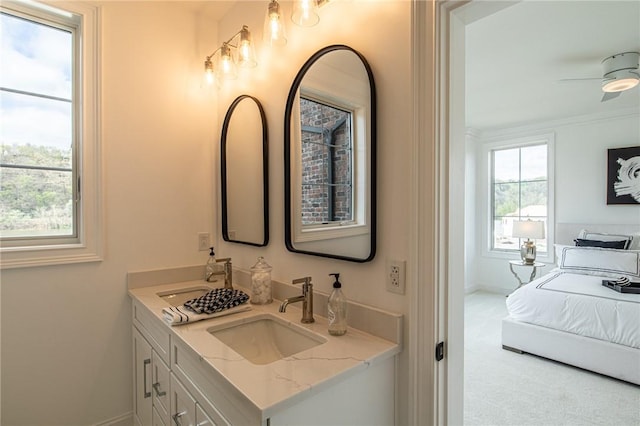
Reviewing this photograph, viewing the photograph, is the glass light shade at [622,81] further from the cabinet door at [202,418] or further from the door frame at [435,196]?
the cabinet door at [202,418]

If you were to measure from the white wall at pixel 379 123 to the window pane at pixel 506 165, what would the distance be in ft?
15.4

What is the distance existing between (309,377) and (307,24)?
133 centimetres

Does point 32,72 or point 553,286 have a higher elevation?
point 32,72

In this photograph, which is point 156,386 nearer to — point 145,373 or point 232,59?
point 145,373

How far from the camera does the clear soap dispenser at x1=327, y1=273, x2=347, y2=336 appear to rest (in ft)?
4.17

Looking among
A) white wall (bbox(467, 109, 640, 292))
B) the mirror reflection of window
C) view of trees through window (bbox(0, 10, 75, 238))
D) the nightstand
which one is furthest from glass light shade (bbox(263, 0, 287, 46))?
white wall (bbox(467, 109, 640, 292))

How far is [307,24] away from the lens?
1405 millimetres

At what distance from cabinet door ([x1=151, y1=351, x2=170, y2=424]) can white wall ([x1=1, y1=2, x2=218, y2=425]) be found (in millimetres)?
536

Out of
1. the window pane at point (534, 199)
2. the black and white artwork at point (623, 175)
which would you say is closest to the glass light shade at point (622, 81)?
the black and white artwork at point (623, 175)

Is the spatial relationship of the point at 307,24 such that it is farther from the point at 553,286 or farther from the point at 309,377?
the point at 553,286

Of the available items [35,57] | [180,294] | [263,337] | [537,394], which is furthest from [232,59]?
[537,394]

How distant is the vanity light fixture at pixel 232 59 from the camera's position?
1.71 metres

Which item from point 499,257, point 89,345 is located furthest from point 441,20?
point 499,257

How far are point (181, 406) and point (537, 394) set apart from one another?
2529mm
